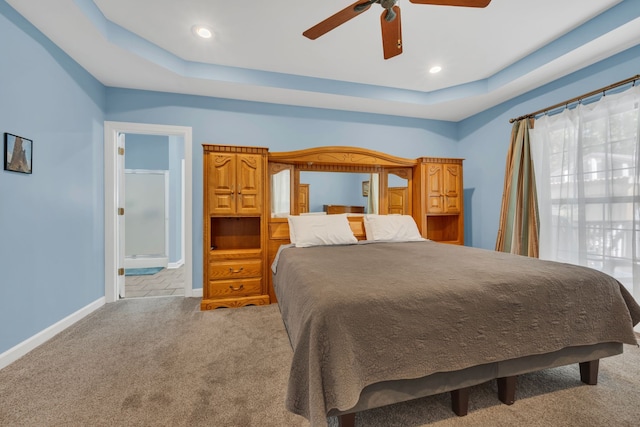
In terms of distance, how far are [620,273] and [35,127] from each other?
499cm

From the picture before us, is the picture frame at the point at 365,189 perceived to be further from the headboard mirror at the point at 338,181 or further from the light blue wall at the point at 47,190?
the light blue wall at the point at 47,190

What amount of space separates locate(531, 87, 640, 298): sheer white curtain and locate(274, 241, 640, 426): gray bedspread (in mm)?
1087

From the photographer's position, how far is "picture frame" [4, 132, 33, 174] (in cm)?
186

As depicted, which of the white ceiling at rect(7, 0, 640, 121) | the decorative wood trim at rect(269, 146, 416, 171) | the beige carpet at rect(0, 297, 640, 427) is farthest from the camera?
the decorative wood trim at rect(269, 146, 416, 171)

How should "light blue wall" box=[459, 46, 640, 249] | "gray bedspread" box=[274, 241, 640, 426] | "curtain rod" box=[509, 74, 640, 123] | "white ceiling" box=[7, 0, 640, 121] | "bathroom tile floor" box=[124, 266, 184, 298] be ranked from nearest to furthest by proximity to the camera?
1. "gray bedspread" box=[274, 241, 640, 426]
2. "white ceiling" box=[7, 0, 640, 121]
3. "curtain rod" box=[509, 74, 640, 123]
4. "light blue wall" box=[459, 46, 640, 249]
5. "bathroom tile floor" box=[124, 266, 184, 298]

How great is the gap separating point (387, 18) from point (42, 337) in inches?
134

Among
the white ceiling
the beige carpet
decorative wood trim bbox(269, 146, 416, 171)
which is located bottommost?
the beige carpet

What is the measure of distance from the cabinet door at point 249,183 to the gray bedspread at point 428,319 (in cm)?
150

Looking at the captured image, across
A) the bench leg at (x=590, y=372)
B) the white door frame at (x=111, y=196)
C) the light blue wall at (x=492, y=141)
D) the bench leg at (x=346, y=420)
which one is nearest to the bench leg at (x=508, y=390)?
the bench leg at (x=590, y=372)

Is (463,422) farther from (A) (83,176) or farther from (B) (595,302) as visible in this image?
(A) (83,176)

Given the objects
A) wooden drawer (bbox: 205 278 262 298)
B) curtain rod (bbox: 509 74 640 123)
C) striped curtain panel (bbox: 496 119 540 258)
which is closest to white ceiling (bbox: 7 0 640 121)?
curtain rod (bbox: 509 74 640 123)

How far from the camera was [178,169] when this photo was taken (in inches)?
208

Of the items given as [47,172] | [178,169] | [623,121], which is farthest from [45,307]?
[623,121]

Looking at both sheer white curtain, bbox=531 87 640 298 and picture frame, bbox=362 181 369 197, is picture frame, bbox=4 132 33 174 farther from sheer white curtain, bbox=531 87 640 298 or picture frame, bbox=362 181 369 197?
sheer white curtain, bbox=531 87 640 298
